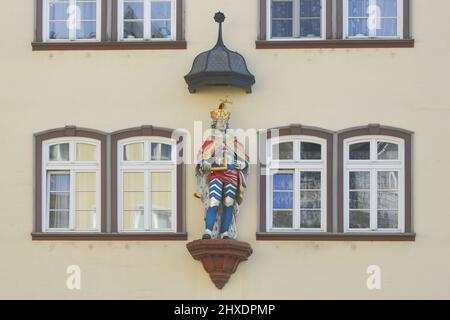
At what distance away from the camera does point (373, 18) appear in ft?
79.5

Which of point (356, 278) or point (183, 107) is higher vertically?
point (183, 107)

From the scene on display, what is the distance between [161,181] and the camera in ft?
79.0

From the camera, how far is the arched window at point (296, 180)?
A: 78.3 ft

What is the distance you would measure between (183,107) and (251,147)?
1082 millimetres

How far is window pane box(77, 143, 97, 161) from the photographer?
950 inches

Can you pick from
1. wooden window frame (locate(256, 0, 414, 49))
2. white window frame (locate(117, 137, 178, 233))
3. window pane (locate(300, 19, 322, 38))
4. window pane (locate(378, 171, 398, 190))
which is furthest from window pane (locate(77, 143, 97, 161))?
window pane (locate(378, 171, 398, 190))

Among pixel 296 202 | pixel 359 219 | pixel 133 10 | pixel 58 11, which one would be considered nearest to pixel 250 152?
pixel 296 202

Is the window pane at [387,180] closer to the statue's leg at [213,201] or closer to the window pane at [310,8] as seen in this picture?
the statue's leg at [213,201]

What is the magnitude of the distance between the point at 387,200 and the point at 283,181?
56.3 inches

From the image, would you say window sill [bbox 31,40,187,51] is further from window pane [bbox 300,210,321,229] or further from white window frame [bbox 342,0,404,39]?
window pane [bbox 300,210,321,229]

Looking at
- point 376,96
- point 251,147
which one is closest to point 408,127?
point 376,96

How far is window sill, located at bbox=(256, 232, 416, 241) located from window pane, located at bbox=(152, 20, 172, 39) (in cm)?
305

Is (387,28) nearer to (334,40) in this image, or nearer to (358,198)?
(334,40)
